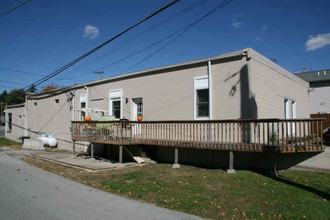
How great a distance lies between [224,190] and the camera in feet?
21.9

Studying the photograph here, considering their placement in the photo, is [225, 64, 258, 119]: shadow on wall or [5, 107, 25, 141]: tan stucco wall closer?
[225, 64, 258, 119]: shadow on wall

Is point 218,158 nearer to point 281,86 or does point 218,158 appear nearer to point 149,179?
point 149,179

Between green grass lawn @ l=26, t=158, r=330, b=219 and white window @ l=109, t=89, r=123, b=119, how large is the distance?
5414 mm

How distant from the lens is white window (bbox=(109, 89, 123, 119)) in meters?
14.4

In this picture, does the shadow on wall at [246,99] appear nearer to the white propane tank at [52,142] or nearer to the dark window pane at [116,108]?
the dark window pane at [116,108]

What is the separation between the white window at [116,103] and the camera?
14.4 meters

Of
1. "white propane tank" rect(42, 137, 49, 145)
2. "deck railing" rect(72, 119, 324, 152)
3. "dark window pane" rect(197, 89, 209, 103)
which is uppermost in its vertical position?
"dark window pane" rect(197, 89, 209, 103)

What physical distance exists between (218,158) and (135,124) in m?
4.16

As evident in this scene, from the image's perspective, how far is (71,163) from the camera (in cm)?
1145

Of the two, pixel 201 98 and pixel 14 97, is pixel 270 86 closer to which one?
pixel 201 98

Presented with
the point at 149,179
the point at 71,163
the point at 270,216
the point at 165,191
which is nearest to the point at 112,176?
the point at 149,179

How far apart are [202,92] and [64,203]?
6918 mm

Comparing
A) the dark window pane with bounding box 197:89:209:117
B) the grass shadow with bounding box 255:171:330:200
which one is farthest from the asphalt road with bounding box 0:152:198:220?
the dark window pane with bounding box 197:89:209:117

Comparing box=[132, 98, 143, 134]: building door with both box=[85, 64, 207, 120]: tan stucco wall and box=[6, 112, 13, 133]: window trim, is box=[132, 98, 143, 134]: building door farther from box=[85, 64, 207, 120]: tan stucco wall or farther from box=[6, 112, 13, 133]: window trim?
box=[6, 112, 13, 133]: window trim
